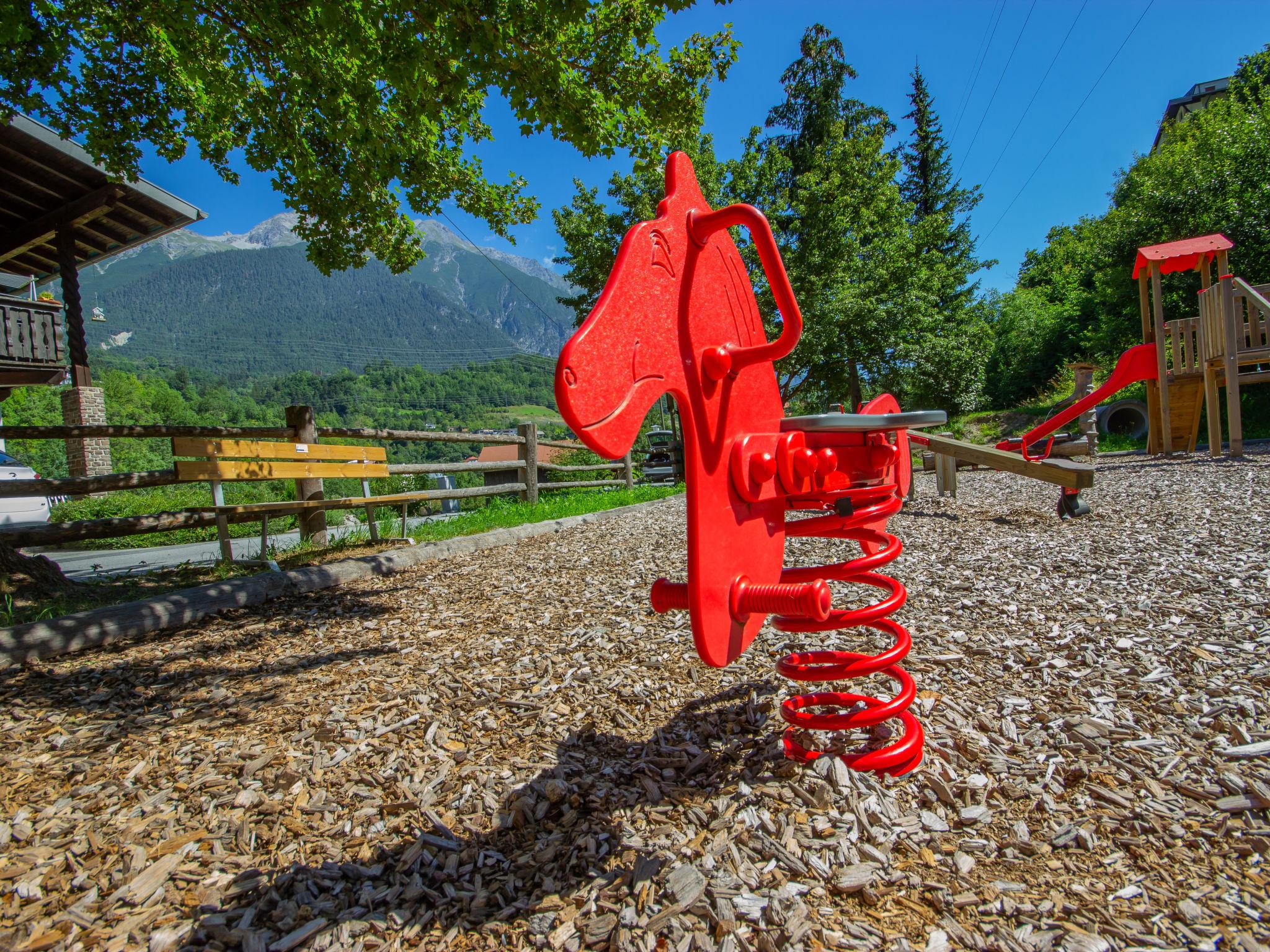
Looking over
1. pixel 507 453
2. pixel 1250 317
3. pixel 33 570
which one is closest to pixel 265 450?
pixel 33 570

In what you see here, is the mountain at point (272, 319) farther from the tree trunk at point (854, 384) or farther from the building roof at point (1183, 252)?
the building roof at point (1183, 252)

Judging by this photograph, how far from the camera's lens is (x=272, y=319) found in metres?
147

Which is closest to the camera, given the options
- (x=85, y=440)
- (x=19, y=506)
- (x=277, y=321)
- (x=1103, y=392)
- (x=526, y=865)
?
(x=526, y=865)

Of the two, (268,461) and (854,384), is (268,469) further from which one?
(854,384)

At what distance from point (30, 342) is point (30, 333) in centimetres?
18

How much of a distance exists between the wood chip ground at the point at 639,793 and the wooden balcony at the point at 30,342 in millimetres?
12248

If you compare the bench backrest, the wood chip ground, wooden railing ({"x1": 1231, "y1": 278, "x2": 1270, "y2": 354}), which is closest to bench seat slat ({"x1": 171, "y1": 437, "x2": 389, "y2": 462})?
the bench backrest

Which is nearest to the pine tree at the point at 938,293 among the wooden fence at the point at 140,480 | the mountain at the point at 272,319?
the wooden fence at the point at 140,480

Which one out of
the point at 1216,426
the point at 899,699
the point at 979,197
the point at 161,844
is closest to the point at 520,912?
the point at 161,844

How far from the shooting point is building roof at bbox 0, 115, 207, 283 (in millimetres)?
10797

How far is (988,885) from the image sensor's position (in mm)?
1426

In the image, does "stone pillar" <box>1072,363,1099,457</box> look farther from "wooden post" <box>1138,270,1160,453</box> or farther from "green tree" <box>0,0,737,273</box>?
"green tree" <box>0,0,737,273</box>

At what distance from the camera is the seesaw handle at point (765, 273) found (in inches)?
56.5

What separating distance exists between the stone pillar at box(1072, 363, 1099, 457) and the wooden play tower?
0.85 metres
